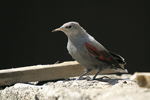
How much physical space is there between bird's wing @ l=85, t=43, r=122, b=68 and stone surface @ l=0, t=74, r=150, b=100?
288 millimetres

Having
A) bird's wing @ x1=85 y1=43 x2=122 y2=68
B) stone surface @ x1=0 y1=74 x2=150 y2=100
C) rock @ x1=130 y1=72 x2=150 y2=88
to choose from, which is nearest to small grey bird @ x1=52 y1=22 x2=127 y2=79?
bird's wing @ x1=85 y1=43 x2=122 y2=68

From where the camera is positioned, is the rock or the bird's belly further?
the bird's belly

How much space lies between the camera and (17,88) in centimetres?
334

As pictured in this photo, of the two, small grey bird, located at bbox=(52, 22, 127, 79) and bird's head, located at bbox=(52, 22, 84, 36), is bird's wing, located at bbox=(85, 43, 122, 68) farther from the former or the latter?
bird's head, located at bbox=(52, 22, 84, 36)

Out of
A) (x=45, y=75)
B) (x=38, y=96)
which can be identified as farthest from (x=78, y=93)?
(x=45, y=75)

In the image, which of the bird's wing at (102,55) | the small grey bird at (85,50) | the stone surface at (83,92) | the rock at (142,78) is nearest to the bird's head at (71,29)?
the small grey bird at (85,50)

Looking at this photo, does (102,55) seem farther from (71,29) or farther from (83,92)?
(83,92)

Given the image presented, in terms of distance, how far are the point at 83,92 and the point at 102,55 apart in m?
1.13

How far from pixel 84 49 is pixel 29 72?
3.38 ft

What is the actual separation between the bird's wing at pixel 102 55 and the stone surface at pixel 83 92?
0.94ft

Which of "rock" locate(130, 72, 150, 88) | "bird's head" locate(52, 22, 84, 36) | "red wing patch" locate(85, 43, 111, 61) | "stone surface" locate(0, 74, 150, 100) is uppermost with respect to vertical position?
"bird's head" locate(52, 22, 84, 36)

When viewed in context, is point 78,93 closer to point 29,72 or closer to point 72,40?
point 72,40

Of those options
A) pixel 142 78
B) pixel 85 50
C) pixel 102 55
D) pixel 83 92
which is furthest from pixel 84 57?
pixel 142 78

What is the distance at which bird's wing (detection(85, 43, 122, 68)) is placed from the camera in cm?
334
